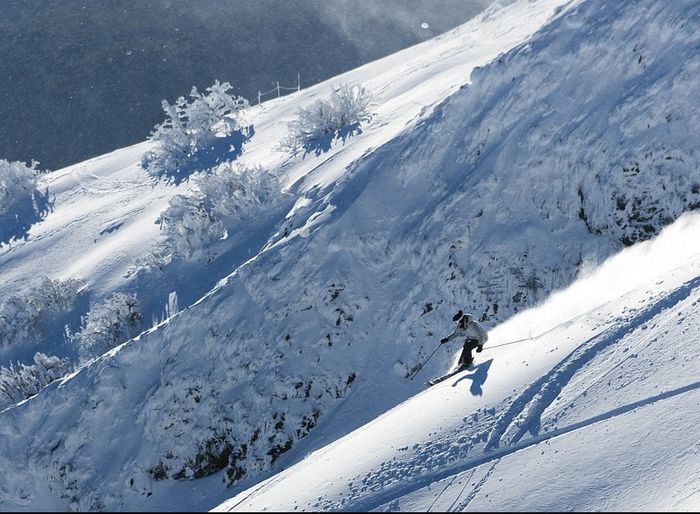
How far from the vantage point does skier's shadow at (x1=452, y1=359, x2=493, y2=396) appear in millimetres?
8469

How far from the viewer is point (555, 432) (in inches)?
277

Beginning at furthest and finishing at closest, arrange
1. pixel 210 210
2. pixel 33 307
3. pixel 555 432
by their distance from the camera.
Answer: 1. pixel 210 210
2. pixel 33 307
3. pixel 555 432

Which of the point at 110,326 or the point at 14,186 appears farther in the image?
the point at 14,186

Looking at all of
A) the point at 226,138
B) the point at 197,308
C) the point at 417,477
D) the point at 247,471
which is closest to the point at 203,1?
the point at 226,138

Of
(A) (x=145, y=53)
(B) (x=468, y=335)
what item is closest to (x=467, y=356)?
(B) (x=468, y=335)

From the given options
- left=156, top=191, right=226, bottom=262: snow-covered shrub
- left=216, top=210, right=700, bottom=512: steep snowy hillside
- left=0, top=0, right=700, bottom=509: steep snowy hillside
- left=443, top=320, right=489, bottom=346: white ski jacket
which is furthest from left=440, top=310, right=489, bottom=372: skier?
left=156, top=191, right=226, bottom=262: snow-covered shrub

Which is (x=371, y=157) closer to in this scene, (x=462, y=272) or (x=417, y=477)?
(x=462, y=272)

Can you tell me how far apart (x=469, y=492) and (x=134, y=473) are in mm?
7343

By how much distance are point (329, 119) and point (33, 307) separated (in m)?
8.90

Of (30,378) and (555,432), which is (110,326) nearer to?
(30,378)

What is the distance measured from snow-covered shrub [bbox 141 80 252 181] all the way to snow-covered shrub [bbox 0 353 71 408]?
6.72 m

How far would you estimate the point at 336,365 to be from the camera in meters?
11.9

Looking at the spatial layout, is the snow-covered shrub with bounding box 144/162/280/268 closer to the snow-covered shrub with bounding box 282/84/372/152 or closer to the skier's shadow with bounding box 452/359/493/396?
the snow-covered shrub with bounding box 282/84/372/152

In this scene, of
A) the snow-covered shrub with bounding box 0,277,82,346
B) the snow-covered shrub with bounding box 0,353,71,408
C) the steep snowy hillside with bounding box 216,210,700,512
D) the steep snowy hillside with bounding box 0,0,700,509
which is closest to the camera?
the steep snowy hillside with bounding box 216,210,700,512
